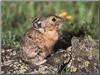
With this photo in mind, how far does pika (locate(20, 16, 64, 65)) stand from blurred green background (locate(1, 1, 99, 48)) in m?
1.00

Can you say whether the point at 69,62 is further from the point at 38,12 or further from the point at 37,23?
the point at 38,12

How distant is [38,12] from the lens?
677 cm


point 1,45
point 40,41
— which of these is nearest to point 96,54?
point 40,41

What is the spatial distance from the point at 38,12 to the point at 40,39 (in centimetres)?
161

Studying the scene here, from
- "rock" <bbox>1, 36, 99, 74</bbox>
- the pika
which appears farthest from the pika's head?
"rock" <bbox>1, 36, 99, 74</bbox>

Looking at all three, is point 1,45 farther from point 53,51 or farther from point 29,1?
point 29,1

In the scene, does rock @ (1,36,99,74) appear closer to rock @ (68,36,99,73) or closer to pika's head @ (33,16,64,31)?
rock @ (68,36,99,73)

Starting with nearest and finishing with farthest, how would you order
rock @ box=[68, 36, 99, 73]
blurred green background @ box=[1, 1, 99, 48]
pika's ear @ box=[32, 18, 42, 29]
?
1. pika's ear @ box=[32, 18, 42, 29]
2. rock @ box=[68, 36, 99, 73]
3. blurred green background @ box=[1, 1, 99, 48]

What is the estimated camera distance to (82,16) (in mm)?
6527

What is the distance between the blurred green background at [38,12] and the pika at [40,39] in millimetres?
1001

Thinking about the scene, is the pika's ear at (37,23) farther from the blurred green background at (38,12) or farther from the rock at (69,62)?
the blurred green background at (38,12)

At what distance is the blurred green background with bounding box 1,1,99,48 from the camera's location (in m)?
6.36

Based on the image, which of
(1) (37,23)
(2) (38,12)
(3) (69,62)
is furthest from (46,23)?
(2) (38,12)

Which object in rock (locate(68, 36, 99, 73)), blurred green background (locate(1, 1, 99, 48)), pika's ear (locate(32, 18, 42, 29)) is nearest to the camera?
pika's ear (locate(32, 18, 42, 29))
